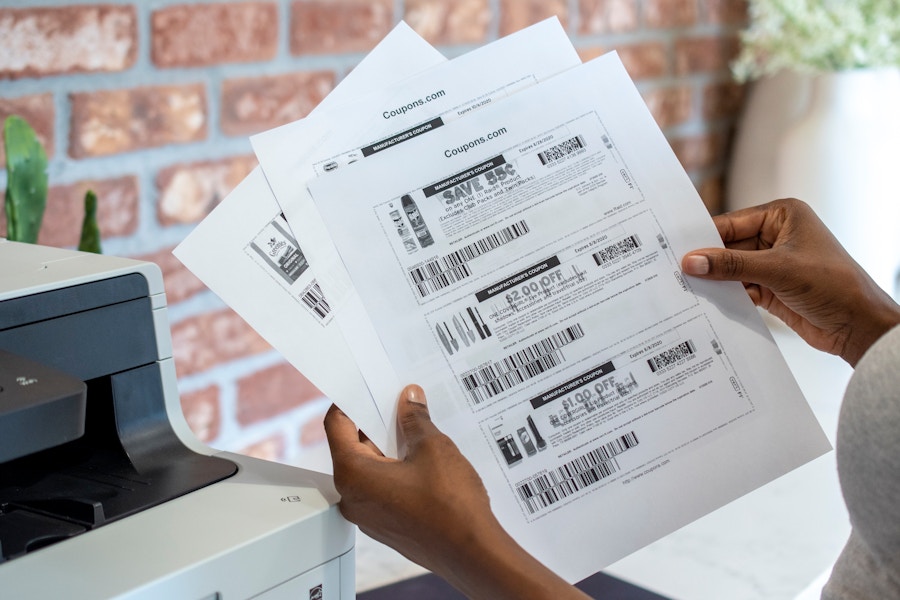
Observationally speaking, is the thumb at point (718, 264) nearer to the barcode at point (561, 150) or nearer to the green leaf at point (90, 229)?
the barcode at point (561, 150)

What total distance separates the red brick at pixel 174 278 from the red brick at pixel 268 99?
17 cm

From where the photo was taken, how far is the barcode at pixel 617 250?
2.19 ft

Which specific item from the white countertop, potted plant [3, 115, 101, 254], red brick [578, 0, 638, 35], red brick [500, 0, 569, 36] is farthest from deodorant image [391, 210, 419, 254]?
red brick [578, 0, 638, 35]

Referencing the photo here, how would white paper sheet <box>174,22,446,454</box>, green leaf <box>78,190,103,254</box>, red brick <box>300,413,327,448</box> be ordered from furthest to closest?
red brick <box>300,413,327,448</box> < green leaf <box>78,190,103,254</box> < white paper sheet <box>174,22,446,454</box>

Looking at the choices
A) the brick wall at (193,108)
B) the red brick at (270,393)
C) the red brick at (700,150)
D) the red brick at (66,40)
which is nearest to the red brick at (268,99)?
the brick wall at (193,108)

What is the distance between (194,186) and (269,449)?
37 centimetres

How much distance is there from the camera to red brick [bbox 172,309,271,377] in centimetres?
116

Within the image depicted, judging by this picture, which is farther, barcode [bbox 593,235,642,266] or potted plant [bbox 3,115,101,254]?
potted plant [bbox 3,115,101,254]

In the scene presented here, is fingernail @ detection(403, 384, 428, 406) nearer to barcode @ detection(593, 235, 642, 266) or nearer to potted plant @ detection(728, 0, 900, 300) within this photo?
barcode @ detection(593, 235, 642, 266)

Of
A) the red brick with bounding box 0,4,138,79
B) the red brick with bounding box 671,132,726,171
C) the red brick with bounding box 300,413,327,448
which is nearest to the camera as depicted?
the red brick with bounding box 0,4,138,79

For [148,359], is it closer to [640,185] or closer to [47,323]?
[47,323]

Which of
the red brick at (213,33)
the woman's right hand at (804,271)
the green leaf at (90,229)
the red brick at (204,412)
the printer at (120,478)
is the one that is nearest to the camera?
the printer at (120,478)

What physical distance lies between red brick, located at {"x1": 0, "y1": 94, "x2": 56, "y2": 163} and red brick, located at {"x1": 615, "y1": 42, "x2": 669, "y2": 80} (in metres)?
1.00

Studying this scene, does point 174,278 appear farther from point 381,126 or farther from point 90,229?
point 381,126
